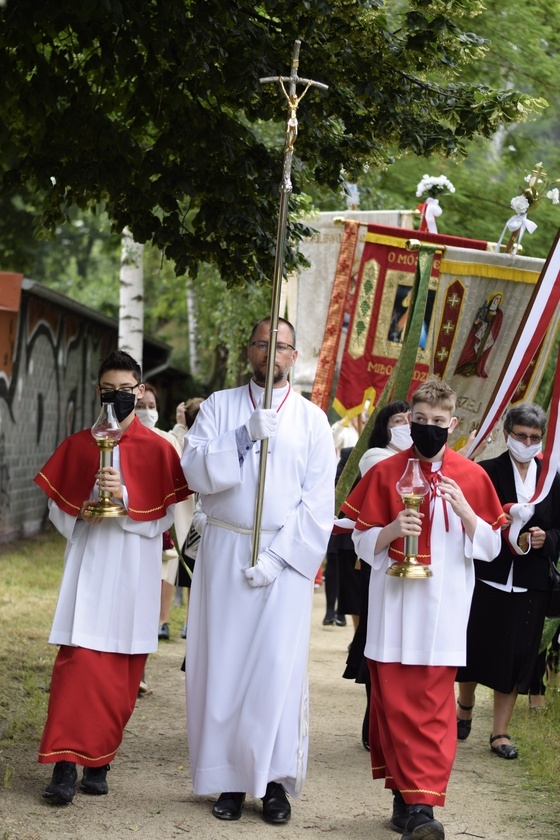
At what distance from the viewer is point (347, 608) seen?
392 inches

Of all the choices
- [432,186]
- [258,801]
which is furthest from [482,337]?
[258,801]

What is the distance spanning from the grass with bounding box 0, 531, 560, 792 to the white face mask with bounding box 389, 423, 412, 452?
198 centimetres

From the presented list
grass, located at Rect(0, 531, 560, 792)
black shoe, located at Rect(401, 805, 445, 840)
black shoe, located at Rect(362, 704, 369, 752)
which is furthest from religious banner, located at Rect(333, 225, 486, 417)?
black shoe, located at Rect(401, 805, 445, 840)

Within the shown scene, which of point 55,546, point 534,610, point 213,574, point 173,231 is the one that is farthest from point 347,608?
point 55,546

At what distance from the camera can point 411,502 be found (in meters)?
5.54

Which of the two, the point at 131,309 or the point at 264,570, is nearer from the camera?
the point at 264,570

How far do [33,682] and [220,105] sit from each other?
4.17 meters

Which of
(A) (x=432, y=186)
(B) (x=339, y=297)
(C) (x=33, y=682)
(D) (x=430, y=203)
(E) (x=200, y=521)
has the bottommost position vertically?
(C) (x=33, y=682)

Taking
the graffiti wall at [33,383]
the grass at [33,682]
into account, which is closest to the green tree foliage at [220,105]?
the grass at [33,682]

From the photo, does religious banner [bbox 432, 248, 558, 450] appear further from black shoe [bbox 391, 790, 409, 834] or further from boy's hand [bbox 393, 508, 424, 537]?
black shoe [bbox 391, 790, 409, 834]

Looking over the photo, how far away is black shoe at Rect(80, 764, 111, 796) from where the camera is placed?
19.9ft

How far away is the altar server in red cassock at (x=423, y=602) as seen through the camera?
5559 millimetres

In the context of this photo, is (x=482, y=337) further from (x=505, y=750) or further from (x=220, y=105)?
(x=505, y=750)

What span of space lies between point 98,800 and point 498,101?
16.1 ft
